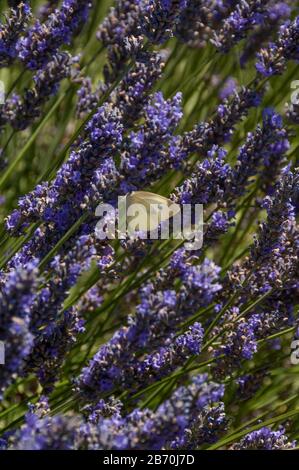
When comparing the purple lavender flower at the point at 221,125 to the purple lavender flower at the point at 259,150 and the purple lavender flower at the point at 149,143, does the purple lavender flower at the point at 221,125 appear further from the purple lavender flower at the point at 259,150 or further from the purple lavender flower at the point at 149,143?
the purple lavender flower at the point at 149,143

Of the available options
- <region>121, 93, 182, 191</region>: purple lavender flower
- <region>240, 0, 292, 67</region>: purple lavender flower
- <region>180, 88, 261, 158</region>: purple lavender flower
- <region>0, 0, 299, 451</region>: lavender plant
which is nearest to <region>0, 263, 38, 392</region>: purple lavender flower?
<region>0, 0, 299, 451</region>: lavender plant

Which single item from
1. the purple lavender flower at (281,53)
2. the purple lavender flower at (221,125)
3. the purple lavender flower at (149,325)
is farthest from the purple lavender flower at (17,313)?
the purple lavender flower at (281,53)

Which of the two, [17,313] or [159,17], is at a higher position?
[159,17]

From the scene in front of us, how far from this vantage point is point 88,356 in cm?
294

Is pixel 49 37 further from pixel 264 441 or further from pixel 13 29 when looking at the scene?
pixel 264 441

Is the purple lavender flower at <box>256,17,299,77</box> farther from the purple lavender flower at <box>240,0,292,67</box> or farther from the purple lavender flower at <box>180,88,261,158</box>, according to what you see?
the purple lavender flower at <box>240,0,292,67</box>

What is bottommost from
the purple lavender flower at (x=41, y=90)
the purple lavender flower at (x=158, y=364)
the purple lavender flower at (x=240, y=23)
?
the purple lavender flower at (x=158, y=364)

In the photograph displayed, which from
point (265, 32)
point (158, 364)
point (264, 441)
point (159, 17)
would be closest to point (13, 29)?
point (159, 17)

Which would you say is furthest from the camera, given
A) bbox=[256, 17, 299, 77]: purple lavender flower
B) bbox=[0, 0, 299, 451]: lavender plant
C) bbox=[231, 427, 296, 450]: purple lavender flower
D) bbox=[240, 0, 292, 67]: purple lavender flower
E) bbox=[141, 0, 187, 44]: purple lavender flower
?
bbox=[240, 0, 292, 67]: purple lavender flower
